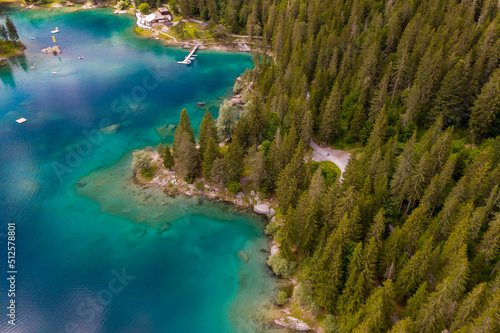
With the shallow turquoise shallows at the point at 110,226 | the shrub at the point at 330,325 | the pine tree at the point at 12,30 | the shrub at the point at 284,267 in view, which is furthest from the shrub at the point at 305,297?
the pine tree at the point at 12,30

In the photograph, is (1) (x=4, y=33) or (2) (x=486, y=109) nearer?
(2) (x=486, y=109)

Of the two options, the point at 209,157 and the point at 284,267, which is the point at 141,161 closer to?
the point at 209,157

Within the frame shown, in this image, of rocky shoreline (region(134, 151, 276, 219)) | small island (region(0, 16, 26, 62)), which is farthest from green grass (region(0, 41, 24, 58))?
rocky shoreline (region(134, 151, 276, 219))

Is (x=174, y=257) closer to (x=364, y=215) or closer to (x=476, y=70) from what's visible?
(x=364, y=215)

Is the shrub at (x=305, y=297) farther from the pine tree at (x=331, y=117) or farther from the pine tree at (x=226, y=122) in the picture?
the pine tree at (x=226, y=122)

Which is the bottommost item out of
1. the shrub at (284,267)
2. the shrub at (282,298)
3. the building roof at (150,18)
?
the shrub at (282,298)

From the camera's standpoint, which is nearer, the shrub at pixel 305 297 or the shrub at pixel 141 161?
the shrub at pixel 305 297

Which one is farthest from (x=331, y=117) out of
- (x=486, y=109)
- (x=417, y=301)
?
(x=417, y=301)
